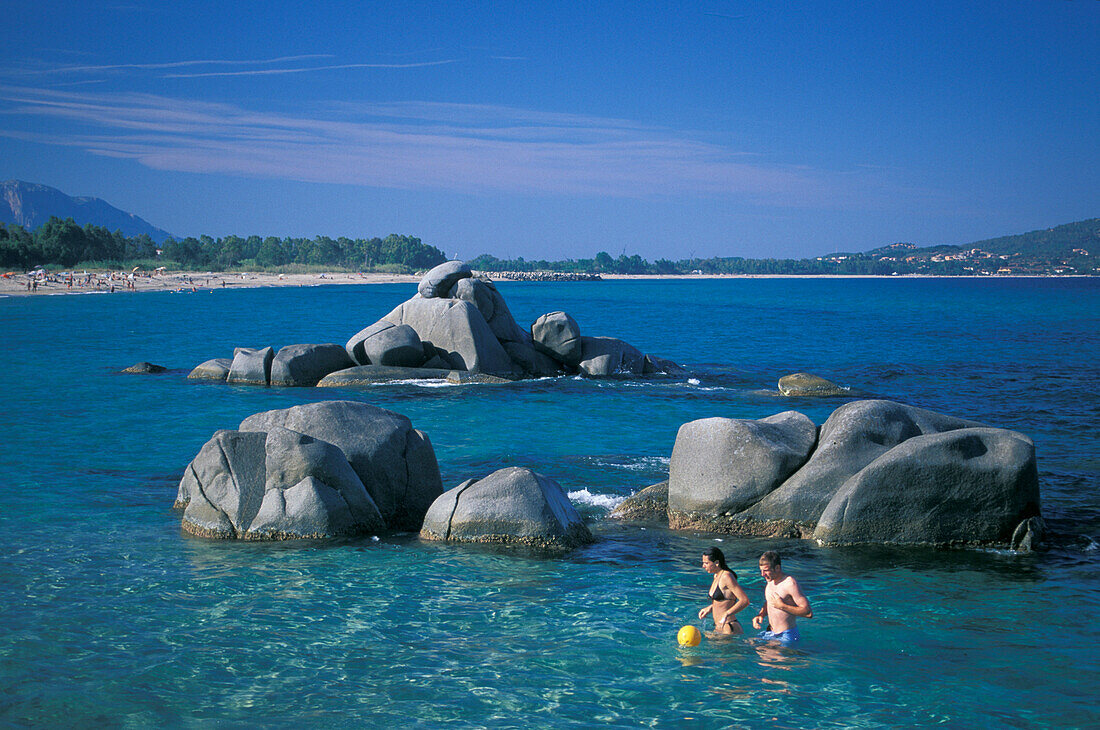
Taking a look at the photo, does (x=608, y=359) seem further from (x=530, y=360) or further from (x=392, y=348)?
(x=392, y=348)

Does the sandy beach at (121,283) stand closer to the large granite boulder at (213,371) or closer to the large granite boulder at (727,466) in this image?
the large granite boulder at (213,371)

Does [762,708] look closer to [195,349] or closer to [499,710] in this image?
[499,710]

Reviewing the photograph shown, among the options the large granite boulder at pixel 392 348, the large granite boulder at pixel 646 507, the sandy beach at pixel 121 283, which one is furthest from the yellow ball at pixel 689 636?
the sandy beach at pixel 121 283

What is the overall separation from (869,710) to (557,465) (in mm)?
11746

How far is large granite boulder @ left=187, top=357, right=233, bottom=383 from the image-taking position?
33938 mm

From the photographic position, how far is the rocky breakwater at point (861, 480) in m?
13.6

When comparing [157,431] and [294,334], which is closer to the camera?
[157,431]

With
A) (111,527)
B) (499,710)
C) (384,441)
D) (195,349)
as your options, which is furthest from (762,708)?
(195,349)

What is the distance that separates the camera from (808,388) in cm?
3020

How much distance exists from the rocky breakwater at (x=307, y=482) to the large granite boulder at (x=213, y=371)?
19509 millimetres

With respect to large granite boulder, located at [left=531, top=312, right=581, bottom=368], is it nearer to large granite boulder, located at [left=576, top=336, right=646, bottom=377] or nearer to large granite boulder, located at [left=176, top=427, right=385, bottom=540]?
large granite boulder, located at [left=576, top=336, right=646, bottom=377]

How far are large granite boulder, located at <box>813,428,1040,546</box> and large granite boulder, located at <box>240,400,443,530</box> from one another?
682 centimetres

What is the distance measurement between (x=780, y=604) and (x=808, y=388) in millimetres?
21225

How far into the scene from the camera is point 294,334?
64438mm
